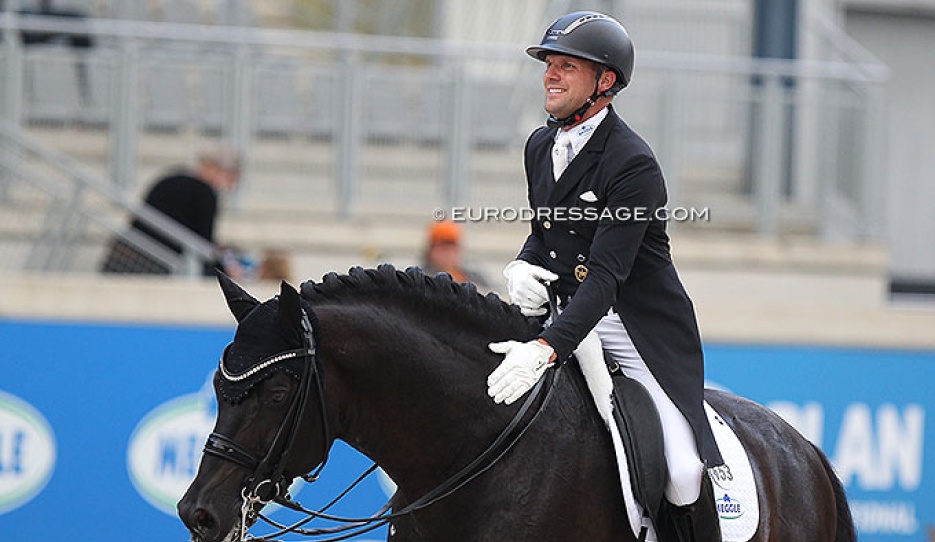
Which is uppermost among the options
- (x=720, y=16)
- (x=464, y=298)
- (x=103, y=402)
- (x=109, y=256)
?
(x=720, y=16)

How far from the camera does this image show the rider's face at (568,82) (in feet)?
15.2

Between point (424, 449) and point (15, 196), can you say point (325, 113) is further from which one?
point (424, 449)

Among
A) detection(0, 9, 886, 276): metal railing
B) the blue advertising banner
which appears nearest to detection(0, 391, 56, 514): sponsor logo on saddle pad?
the blue advertising banner

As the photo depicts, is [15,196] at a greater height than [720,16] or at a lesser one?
lesser

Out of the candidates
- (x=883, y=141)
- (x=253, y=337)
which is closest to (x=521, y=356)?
(x=253, y=337)

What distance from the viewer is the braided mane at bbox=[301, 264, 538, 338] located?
4426 millimetres

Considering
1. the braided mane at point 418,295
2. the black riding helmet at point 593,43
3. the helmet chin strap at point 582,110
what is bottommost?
the braided mane at point 418,295

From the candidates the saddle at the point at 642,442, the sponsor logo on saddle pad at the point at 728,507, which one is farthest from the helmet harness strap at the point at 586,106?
the sponsor logo on saddle pad at the point at 728,507

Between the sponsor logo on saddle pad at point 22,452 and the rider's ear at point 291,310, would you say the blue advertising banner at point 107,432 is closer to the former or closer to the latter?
the sponsor logo on saddle pad at point 22,452

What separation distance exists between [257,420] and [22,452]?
4.30 meters

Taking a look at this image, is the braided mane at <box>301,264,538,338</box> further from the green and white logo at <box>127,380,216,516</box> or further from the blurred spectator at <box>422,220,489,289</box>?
the blurred spectator at <box>422,220,489,289</box>

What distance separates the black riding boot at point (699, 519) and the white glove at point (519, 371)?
738 millimetres

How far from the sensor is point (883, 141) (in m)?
12.0

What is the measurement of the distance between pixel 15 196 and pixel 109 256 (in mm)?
851
